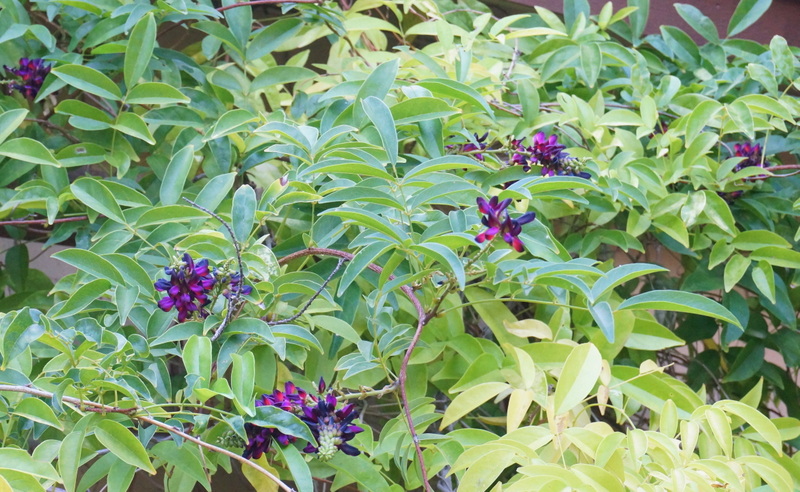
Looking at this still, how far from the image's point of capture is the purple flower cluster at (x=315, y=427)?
802 millimetres

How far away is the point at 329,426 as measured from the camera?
82 cm

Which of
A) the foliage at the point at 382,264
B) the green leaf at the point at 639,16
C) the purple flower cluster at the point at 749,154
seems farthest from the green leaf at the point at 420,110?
the green leaf at the point at 639,16

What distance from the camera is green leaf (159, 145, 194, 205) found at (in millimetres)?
966

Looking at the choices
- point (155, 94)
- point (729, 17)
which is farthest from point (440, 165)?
point (729, 17)

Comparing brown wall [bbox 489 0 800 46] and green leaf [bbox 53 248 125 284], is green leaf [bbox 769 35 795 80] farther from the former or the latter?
green leaf [bbox 53 248 125 284]

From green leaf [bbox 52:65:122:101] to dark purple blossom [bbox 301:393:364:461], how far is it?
22.1 inches

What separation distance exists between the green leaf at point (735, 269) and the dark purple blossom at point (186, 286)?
794 mm

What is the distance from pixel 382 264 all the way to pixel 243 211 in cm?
24

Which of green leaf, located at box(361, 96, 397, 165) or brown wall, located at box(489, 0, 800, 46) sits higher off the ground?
green leaf, located at box(361, 96, 397, 165)

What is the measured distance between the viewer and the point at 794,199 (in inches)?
52.1

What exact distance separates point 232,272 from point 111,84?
430 millimetres

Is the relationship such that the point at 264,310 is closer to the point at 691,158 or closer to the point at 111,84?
the point at 111,84

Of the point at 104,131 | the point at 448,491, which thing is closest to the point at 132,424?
the point at 448,491

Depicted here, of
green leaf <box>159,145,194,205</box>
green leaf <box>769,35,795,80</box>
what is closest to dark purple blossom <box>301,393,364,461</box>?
green leaf <box>159,145,194,205</box>
